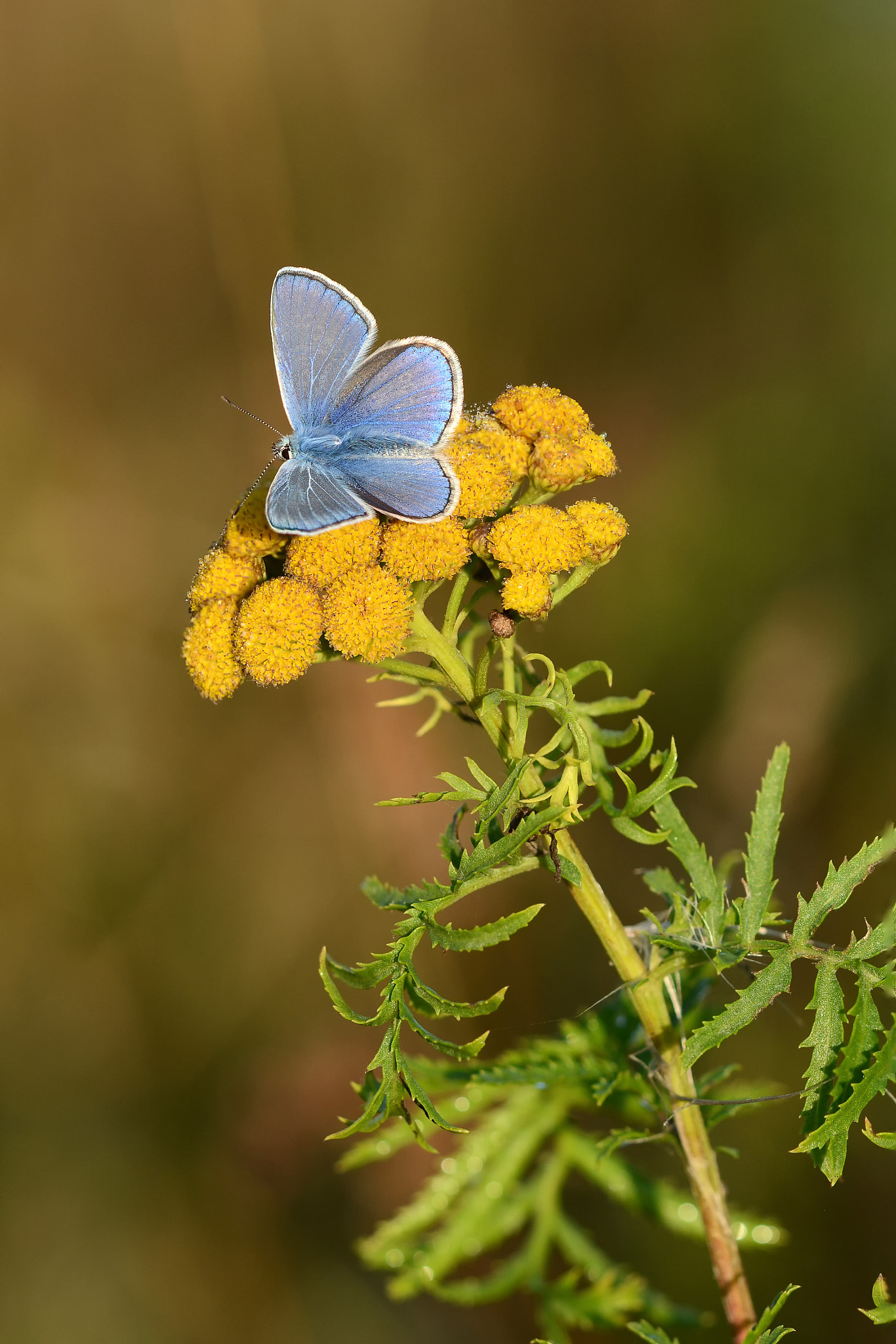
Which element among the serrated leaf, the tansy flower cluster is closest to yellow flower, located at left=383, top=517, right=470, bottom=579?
the tansy flower cluster

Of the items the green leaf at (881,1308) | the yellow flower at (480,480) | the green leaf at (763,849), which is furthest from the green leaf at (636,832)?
the green leaf at (881,1308)

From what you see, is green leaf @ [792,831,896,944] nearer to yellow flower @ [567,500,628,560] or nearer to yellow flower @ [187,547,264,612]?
yellow flower @ [567,500,628,560]

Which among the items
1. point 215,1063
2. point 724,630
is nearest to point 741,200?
point 724,630

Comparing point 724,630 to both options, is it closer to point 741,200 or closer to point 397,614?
point 741,200

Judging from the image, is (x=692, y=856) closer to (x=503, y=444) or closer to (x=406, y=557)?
(x=406, y=557)

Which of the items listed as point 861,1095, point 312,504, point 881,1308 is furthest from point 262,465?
point 881,1308

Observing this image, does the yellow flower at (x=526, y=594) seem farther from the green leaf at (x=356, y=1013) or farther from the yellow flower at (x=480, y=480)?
the green leaf at (x=356, y=1013)
